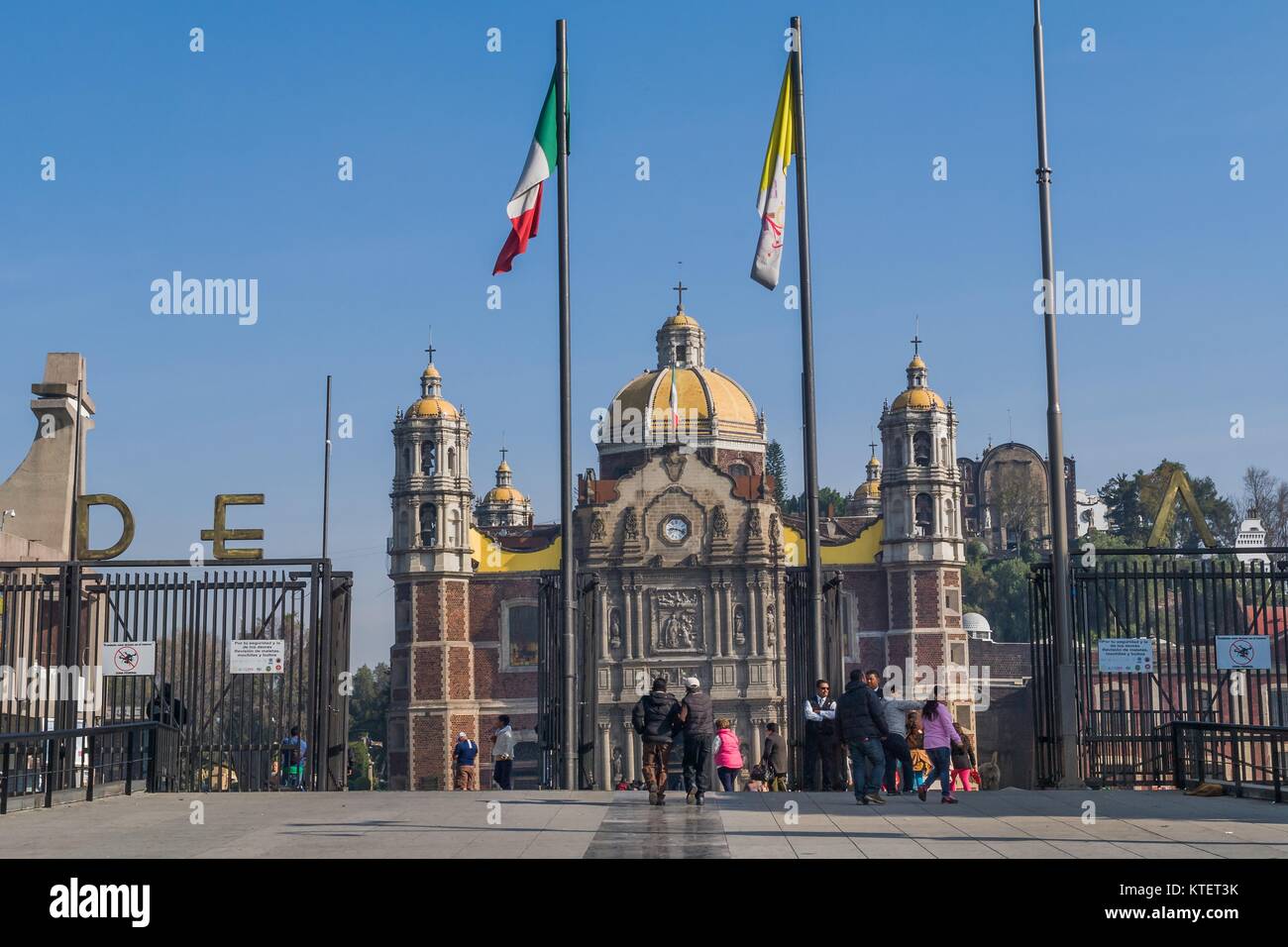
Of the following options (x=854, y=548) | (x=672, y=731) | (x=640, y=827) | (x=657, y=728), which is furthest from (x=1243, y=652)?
(x=854, y=548)

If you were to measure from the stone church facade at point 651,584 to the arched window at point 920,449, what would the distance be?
0.08 meters

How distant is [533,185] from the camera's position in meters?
20.8

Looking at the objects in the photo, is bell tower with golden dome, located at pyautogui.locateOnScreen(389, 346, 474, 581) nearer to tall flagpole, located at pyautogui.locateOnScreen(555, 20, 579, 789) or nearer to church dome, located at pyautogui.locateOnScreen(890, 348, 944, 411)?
church dome, located at pyautogui.locateOnScreen(890, 348, 944, 411)

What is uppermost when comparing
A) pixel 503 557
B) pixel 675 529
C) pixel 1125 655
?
pixel 675 529

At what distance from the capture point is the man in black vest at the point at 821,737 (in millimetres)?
19234

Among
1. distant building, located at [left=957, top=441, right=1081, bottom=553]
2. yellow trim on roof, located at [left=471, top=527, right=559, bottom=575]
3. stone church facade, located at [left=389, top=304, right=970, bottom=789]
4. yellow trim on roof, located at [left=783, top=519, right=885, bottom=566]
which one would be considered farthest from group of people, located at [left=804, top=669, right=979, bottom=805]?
distant building, located at [left=957, top=441, right=1081, bottom=553]

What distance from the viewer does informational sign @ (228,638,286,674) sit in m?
18.7

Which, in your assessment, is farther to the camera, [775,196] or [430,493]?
[430,493]

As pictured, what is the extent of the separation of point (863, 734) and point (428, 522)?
188 feet

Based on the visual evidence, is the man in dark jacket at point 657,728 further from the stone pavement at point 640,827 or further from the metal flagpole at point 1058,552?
the metal flagpole at point 1058,552

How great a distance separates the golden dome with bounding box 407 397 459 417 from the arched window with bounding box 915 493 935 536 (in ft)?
65.8

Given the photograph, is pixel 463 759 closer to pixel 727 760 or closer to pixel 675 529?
pixel 727 760
